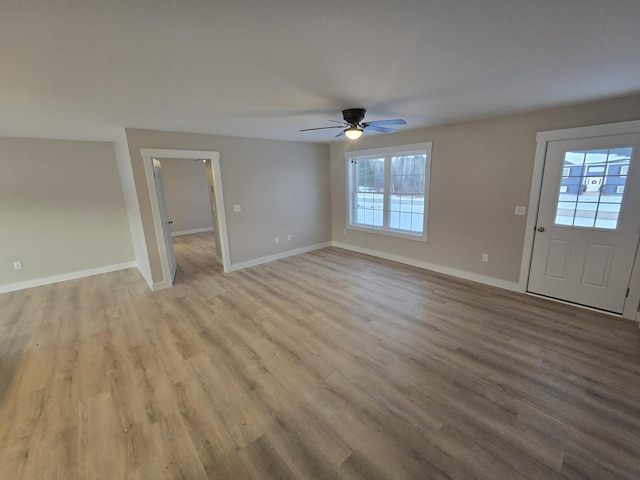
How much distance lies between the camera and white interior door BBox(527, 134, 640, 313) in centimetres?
283

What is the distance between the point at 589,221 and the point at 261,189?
15.7 ft

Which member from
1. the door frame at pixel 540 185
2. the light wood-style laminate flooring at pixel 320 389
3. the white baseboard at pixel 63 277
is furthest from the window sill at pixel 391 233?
the white baseboard at pixel 63 277

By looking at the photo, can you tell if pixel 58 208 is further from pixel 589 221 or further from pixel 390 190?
pixel 589 221

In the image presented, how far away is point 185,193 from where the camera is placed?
8.20m

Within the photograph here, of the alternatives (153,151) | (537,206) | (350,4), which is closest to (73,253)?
(153,151)

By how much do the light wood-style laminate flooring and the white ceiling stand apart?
237 centimetres

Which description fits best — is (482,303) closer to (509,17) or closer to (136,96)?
(509,17)

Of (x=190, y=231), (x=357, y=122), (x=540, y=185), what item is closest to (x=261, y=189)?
(x=357, y=122)

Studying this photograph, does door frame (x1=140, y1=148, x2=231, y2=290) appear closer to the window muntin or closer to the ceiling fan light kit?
the ceiling fan light kit

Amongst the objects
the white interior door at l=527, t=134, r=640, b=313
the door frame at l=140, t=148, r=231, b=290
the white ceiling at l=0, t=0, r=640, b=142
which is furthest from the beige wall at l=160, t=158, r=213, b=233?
the white interior door at l=527, t=134, r=640, b=313

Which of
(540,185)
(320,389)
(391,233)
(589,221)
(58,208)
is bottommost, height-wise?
(320,389)

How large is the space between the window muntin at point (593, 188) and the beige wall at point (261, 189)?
4147 mm

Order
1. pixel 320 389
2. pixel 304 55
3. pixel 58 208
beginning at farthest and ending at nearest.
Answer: pixel 58 208
pixel 320 389
pixel 304 55

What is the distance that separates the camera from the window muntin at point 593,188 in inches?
112
